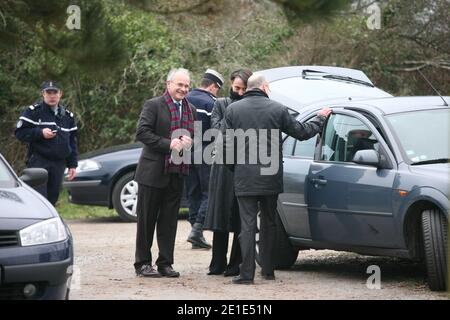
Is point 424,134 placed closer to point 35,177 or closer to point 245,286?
point 245,286

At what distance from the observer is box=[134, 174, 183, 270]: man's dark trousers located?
1034 centimetres

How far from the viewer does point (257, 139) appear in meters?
9.84

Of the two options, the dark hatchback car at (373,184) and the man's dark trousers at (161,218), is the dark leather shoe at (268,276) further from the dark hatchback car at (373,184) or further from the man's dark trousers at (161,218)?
the man's dark trousers at (161,218)

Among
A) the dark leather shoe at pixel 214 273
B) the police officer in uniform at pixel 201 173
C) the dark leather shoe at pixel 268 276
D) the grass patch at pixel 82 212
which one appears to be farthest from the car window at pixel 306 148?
the grass patch at pixel 82 212

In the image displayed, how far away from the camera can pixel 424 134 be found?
970cm

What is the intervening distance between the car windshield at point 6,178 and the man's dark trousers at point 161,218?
1607 millimetres

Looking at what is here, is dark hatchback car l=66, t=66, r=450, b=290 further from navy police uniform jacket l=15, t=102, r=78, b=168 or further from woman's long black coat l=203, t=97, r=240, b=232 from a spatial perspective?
navy police uniform jacket l=15, t=102, r=78, b=168

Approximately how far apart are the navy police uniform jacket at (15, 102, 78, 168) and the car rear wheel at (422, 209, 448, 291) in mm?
4937

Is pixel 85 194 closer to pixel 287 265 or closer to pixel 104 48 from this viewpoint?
pixel 104 48

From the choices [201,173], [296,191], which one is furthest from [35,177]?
[201,173]

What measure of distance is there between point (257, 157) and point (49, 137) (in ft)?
10.6

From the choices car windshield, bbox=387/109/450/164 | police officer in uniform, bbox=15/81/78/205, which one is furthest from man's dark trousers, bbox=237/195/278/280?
police officer in uniform, bbox=15/81/78/205

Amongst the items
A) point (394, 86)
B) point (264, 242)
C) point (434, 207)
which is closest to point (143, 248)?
point (264, 242)

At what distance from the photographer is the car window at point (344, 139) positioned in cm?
994
